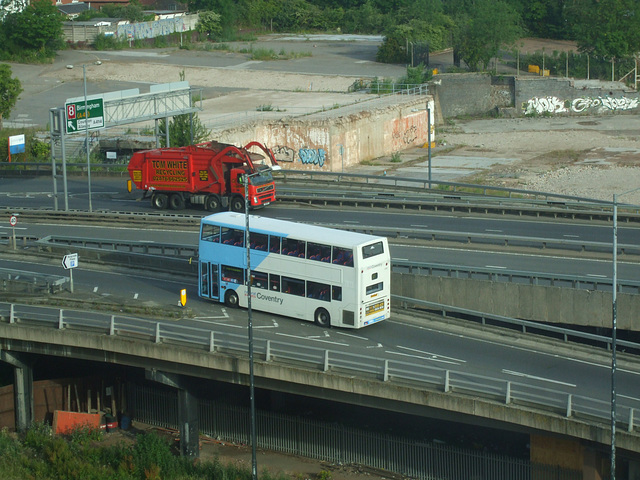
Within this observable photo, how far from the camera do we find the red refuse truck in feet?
151

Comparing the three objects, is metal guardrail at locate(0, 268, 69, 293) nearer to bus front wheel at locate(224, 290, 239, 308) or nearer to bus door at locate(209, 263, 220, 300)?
→ bus door at locate(209, 263, 220, 300)

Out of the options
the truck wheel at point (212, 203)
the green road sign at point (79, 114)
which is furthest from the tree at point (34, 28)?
the truck wheel at point (212, 203)

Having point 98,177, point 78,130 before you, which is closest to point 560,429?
point 78,130

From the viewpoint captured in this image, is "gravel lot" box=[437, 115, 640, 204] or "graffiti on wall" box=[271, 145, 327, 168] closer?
"gravel lot" box=[437, 115, 640, 204]

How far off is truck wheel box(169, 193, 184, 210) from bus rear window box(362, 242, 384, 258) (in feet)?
67.2

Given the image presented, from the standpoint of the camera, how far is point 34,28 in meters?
92.1

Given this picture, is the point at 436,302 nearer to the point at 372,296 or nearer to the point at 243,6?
the point at 372,296

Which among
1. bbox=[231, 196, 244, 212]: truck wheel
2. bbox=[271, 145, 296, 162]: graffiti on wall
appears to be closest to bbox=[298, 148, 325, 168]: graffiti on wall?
bbox=[271, 145, 296, 162]: graffiti on wall

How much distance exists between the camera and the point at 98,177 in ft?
190

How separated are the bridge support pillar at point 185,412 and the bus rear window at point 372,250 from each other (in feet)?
21.3

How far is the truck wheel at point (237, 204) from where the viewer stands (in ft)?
151

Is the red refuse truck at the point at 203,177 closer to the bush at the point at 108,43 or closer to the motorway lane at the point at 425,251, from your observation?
the motorway lane at the point at 425,251

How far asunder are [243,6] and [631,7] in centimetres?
4558

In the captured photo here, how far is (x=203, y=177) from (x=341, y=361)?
75.3 feet
